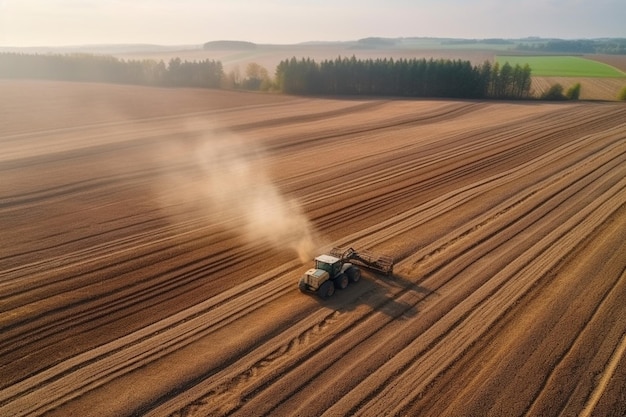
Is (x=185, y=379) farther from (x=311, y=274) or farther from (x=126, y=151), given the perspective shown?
(x=126, y=151)

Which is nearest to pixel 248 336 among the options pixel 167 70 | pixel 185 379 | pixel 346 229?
pixel 185 379

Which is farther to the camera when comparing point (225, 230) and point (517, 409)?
point (225, 230)

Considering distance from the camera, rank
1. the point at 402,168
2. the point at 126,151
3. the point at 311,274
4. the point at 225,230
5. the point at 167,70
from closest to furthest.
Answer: the point at 311,274 < the point at 225,230 < the point at 402,168 < the point at 126,151 < the point at 167,70

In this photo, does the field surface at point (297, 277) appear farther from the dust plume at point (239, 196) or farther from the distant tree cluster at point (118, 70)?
the distant tree cluster at point (118, 70)

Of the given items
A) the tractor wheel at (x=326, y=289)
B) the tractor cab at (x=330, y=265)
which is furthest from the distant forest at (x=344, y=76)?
the tractor wheel at (x=326, y=289)

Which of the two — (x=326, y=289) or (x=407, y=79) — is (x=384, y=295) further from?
(x=407, y=79)

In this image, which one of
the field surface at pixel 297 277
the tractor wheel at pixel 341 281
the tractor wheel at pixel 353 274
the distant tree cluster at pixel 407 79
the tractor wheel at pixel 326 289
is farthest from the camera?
the distant tree cluster at pixel 407 79
